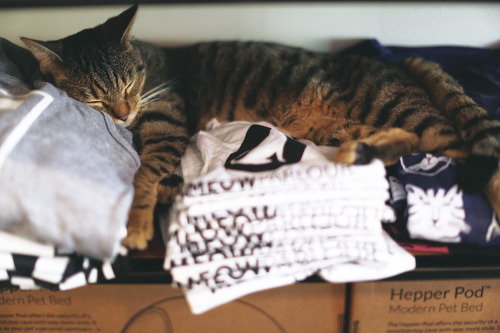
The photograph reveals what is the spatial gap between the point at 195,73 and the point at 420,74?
79 cm

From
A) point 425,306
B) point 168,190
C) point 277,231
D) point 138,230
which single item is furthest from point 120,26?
point 425,306

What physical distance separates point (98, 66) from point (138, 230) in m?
0.54

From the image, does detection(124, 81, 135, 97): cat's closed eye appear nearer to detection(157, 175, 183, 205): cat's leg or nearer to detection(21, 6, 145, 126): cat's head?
detection(21, 6, 145, 126): cat's head

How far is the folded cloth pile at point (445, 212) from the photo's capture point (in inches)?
27.5

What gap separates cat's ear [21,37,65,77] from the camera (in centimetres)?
87

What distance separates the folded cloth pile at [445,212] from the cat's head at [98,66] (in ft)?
2.75

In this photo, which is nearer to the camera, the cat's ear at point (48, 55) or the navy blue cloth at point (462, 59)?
the cat's ear at point (48, 55)

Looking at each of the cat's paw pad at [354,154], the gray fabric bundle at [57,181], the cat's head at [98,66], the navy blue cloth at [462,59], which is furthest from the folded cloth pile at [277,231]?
the navy blue cloth at [462,59]

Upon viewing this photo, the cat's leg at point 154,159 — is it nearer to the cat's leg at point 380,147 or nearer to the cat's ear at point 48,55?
the cat's ear at point 48,55

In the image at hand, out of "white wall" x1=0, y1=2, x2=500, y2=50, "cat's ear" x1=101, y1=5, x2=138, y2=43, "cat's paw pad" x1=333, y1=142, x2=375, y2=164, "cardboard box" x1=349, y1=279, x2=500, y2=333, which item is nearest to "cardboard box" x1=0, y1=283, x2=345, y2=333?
"cardboard box" x1=349, y1=279, x2=500, y2=333

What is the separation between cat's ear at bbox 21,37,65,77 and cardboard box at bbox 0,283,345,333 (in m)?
0.60

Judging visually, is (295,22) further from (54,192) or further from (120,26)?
(54,192)

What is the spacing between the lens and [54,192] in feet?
1.94

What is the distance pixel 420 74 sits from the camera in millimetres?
1058
